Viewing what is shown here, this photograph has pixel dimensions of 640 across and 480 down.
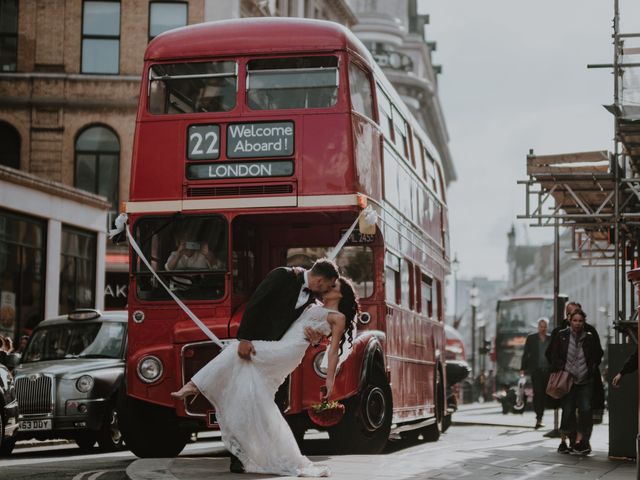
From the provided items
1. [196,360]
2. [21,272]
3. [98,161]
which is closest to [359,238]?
[196,360]

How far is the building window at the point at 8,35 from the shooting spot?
1564 inches

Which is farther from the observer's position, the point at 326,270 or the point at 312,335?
the point at 312,335

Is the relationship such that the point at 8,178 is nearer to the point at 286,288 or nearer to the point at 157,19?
Result: the point at 157,19

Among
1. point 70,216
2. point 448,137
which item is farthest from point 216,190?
point 448,137

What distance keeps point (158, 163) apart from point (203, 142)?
0.54m

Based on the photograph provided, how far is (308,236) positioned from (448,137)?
366ft

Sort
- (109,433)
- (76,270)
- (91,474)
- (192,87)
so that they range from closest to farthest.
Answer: (91,474) → (192,87) → (109,433) → (76,270)

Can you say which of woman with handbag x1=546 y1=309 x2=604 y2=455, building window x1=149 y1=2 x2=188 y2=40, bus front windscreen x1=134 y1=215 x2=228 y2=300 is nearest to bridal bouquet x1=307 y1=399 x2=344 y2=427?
bus front windscreen x1=134 y1=215 x2=228 y2=300

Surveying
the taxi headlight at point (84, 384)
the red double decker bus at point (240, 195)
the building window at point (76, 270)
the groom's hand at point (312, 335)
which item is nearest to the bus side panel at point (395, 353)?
the red double decker bus at point (240, 195)

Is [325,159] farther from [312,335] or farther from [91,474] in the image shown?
[91,474]

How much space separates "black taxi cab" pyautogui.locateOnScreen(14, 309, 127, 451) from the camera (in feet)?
56.6

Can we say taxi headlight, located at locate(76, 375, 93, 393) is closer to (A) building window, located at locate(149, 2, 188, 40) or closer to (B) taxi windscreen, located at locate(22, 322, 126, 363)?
(B) taxi windscreen, located at locate(22, 322, 126, 363)

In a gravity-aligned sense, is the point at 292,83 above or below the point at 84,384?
above

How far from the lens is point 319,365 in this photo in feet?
→ 45.6
